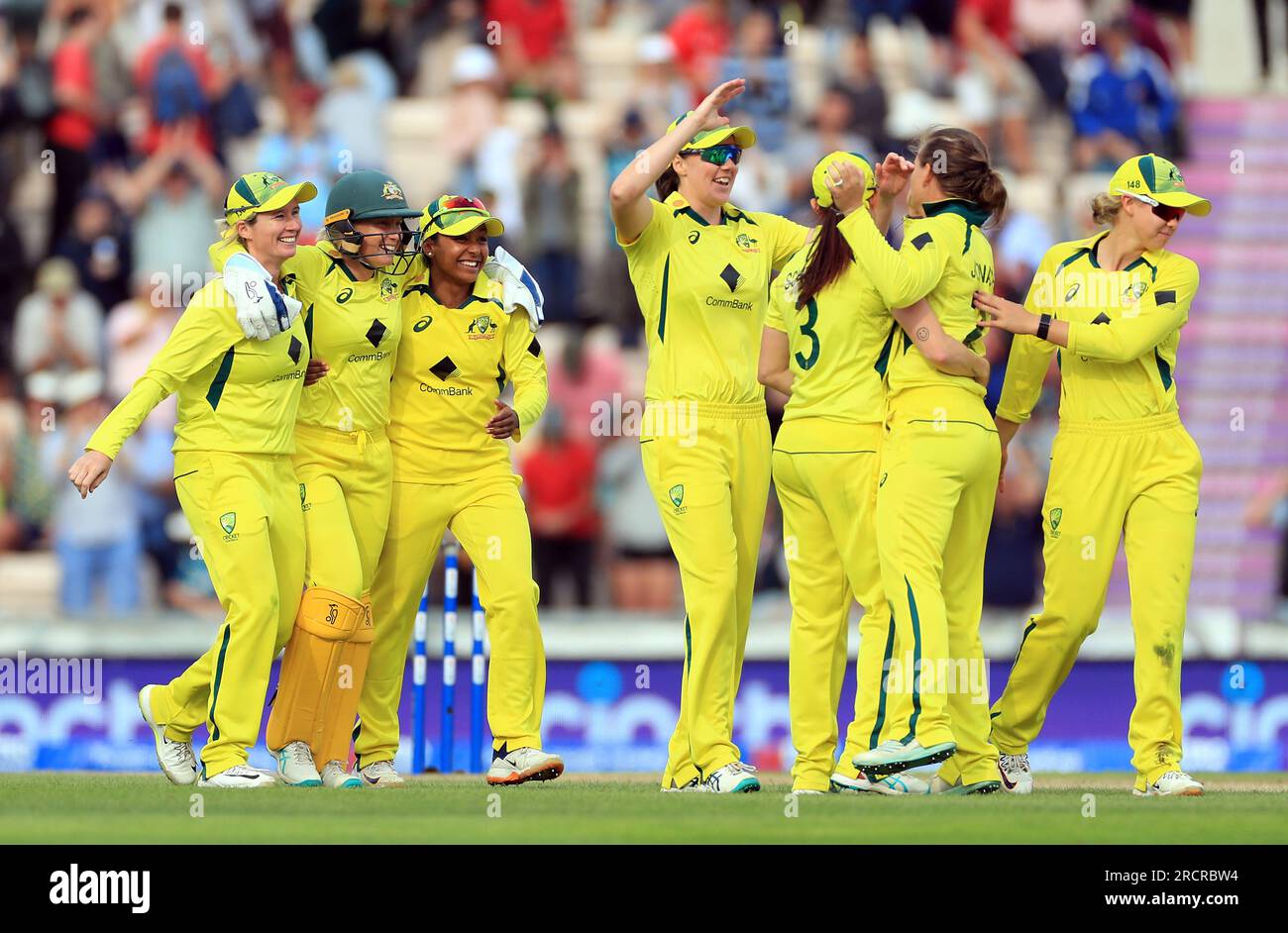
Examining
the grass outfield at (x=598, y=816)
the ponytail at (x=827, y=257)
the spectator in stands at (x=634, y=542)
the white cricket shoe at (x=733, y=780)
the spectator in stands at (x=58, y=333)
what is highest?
the spectator in stands at (x=58, y=333)

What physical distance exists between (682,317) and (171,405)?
6.94 metres

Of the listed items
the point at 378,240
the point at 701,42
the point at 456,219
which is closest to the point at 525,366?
the point at 456,219

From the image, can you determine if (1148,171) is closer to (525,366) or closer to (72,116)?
(525,366)

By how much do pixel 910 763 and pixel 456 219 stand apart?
10.3 feet

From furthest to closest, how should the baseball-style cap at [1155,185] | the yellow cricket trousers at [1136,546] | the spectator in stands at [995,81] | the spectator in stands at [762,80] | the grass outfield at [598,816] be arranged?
the spectator in stands at [995,81] < the spectator in stands at [762,80] < the baseball-style cap at [1155,185] < the yellow cricket trousers at [1136,546] < the grass outfield at [598,816]

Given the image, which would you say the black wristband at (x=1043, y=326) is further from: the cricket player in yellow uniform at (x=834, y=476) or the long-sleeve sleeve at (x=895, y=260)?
the long-sleeve sleeve at (x=895, y=260)

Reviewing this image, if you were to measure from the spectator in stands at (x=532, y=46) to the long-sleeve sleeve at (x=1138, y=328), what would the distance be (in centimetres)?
936

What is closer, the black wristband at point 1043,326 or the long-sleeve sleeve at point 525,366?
the black wristband at point 1043,326

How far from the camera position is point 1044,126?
19406mm

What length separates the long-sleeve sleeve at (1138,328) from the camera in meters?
9.84

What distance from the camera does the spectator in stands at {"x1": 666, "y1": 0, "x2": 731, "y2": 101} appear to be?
722 inches

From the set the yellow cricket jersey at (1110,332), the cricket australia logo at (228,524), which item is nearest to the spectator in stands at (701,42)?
the yellow cricket jersey at (1110,332)
